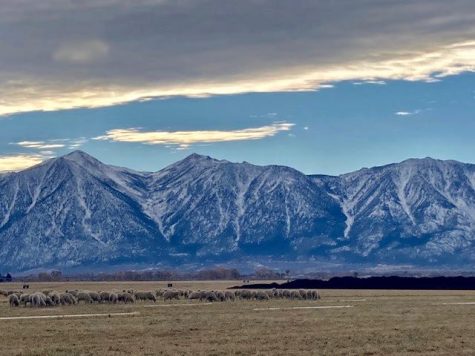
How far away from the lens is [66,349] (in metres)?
44.0

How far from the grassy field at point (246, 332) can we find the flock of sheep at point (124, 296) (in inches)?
360

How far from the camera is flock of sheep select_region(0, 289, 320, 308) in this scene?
8369 centimetres

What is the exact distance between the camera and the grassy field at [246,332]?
4391 cm

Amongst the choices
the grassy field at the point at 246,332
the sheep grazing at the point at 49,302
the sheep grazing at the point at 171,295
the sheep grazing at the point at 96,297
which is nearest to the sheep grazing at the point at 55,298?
the sheep grazing at the point at 49,302

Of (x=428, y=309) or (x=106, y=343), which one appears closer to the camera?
(x=106, y=343)

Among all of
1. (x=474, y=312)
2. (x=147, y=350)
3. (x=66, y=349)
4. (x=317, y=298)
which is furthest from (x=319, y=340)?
(x=317, y=298)

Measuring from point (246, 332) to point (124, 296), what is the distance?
39.2 m

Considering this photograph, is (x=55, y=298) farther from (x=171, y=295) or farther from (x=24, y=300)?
(x=171, y=295)

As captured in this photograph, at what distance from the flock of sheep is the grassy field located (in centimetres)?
915

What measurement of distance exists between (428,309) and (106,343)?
113ft

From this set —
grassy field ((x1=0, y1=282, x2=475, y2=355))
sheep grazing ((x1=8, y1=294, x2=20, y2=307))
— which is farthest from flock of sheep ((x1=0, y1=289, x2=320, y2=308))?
grassy field ((x1=0, y1=282, x2=475, y2=355))

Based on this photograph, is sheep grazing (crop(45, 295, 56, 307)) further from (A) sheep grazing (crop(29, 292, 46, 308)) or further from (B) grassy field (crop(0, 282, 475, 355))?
(B) grassy field (crop(0, 282, 475, 355))

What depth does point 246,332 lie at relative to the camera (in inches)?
2034

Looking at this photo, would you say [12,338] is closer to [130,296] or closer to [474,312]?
[474,312]
